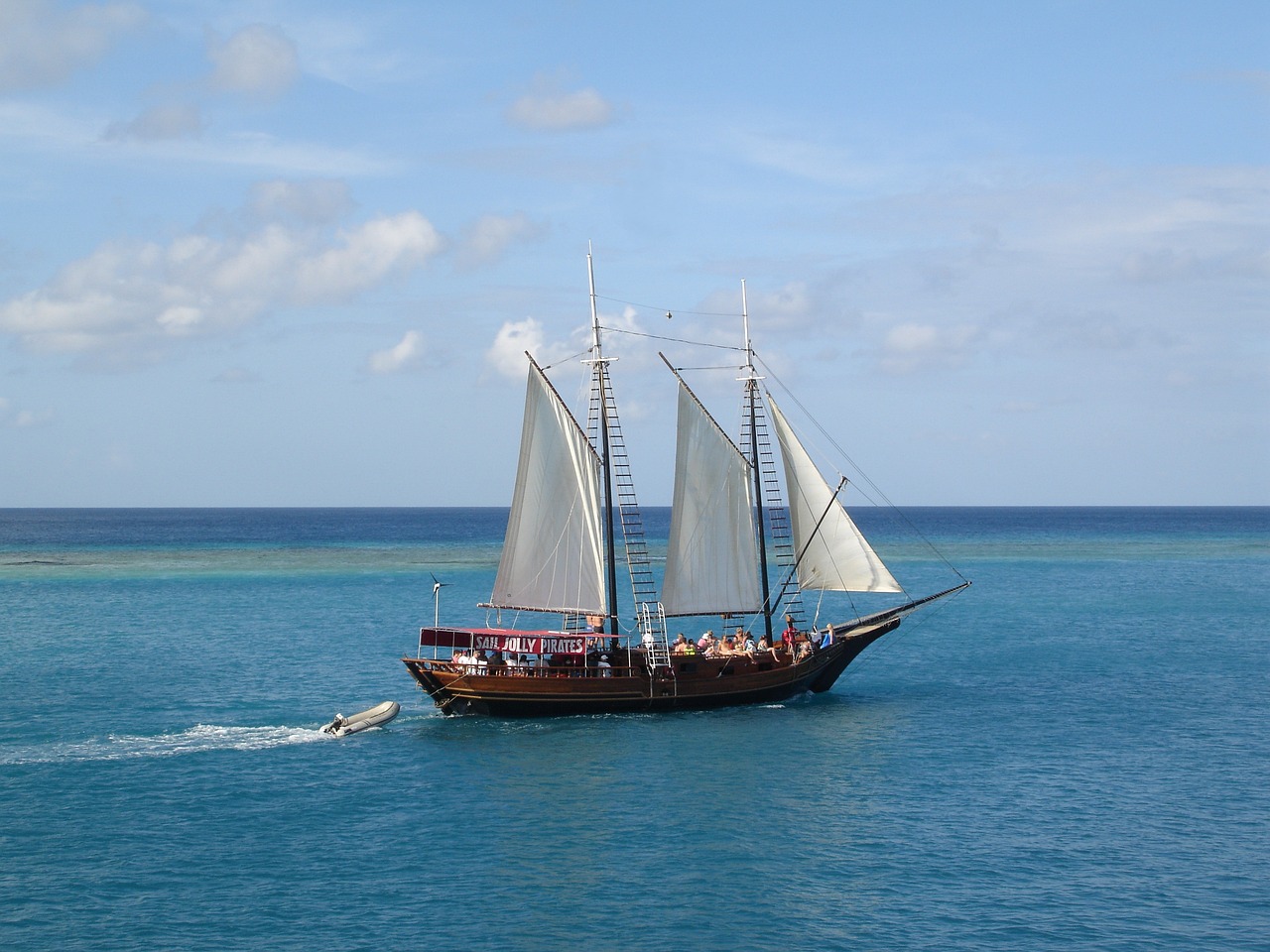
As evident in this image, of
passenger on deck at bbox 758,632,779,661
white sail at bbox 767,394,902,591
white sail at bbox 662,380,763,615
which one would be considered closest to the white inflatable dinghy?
white sail at bbox 662,380,763,615

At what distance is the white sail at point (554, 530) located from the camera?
186ft

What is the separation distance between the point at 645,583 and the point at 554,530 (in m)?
4.90

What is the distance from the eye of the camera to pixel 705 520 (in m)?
59.1

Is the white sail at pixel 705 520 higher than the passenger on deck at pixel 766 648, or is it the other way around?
the white sail at pixel 705 520

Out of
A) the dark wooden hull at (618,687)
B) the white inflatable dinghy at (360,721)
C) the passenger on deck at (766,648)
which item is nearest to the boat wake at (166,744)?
the white inflatable dinghy at (360,721)

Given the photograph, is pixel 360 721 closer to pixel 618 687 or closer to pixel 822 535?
pixel 618 687

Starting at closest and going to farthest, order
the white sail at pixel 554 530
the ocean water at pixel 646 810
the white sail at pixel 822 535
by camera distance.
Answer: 1. the ocean water at pixel 646 810
2. the white sail at pixel 554 530
3. the white sail at pixel 822 535

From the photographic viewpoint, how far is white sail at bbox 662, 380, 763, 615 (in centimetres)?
5888

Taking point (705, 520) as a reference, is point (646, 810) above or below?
below

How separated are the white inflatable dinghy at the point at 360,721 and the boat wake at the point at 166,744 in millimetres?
495

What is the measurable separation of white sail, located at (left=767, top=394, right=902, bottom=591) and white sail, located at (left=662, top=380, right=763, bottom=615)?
2.38m

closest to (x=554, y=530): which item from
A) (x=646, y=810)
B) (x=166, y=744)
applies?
(x=166, y=744)

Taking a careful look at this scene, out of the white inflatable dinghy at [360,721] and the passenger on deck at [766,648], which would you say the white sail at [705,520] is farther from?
the white inflatable dinghy at [360,721]

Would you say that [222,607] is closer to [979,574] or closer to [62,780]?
[62,780]
